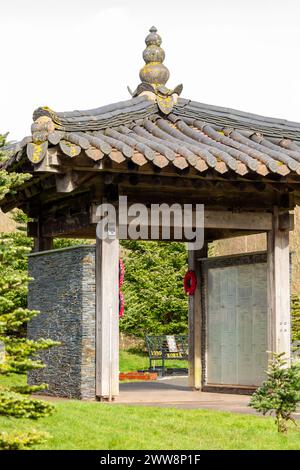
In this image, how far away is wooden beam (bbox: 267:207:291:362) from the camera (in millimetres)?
13461

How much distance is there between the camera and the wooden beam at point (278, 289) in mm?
13461

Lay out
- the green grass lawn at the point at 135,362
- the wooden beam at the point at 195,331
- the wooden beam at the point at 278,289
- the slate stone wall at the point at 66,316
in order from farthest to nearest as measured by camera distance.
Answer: the green grass lawn at the point at 135,362
the wooden beam at the point at 195,331
the wooden beam at the point at 278,289
the slate stone wall at the point at 66,316

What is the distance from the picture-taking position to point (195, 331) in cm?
1527

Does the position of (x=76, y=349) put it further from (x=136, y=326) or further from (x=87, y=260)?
(x=136, y=326)

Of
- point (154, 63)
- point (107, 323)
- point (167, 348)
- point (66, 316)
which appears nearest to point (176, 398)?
point (107, 323)

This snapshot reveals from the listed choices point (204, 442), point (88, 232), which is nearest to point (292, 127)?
point (88, 232)

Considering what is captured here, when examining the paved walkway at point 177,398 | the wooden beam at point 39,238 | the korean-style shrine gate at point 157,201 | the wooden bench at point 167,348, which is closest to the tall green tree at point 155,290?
the wooden bench at point 167,348

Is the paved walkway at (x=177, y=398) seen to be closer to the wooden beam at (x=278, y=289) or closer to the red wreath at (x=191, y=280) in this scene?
the wooden beam at (x=278, y=289)

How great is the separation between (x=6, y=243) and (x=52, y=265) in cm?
555

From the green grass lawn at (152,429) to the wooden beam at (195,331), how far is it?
4.26m

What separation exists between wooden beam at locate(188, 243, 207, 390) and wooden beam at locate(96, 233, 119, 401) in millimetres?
3096

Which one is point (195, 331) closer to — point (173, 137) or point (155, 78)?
point (173, 137)

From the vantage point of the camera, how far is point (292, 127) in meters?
14.0

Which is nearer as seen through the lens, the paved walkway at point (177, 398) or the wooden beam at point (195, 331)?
the paved walkway at point (177, 398)
